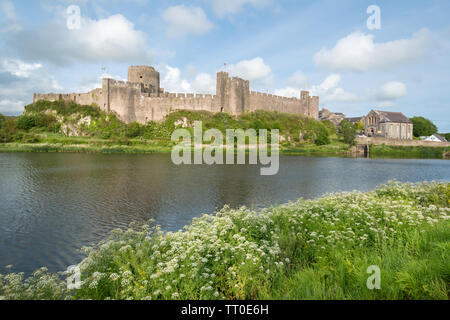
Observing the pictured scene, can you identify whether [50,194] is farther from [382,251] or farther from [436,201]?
[436,201]

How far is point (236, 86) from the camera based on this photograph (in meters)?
52.2

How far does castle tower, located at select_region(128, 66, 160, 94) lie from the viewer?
54.1m

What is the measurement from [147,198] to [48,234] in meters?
5.06

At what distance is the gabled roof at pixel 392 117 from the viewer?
232 feet

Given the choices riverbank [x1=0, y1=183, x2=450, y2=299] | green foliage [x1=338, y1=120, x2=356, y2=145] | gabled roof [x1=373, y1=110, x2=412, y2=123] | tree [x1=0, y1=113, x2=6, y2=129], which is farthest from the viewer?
gabled roof [x1=373, y1=110, x2=412, y2=123]

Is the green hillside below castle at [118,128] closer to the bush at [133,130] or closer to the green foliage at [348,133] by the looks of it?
the bush at [133,130]

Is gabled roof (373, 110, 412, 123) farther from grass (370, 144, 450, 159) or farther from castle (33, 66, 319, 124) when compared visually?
castle (33, 66, 319, 124)

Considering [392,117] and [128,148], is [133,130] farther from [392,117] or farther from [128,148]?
[392,117]

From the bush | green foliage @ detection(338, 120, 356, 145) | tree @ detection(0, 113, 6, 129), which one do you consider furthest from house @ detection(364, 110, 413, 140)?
tree @ detection(0, 113, 6, 129)

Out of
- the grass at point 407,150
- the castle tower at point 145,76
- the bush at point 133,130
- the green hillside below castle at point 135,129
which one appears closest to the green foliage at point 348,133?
the green hillside below castle at point 135,129

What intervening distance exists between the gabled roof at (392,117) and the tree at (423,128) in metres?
14.9

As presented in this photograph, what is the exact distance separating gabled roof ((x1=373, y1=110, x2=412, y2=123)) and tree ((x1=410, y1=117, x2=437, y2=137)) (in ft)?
48.9
